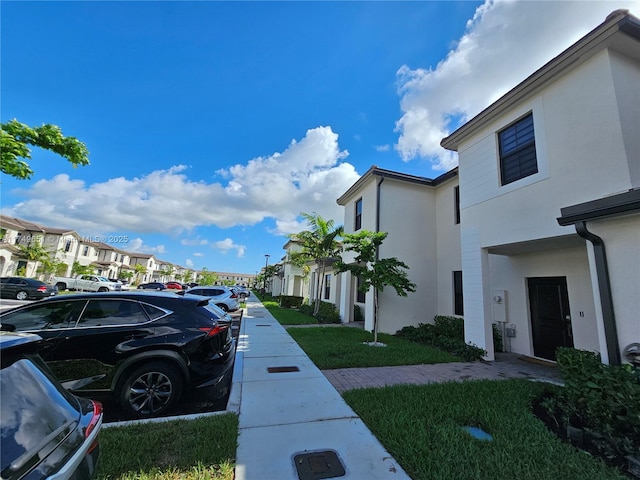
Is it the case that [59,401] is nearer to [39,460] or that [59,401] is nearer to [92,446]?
[92,446]

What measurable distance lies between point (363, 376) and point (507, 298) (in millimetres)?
5564

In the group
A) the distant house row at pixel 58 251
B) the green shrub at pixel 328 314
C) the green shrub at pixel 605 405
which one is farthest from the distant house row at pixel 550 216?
the distant house row at pixel 58 251

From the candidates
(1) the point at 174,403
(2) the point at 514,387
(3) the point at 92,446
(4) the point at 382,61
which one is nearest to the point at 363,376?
(2) the point at 514,387

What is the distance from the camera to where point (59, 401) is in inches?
69.1

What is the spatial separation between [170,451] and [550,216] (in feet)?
25.7

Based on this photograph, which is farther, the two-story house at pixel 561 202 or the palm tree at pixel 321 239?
the palm tree at pixel 321 239

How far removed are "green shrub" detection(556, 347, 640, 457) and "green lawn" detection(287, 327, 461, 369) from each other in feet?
11.3

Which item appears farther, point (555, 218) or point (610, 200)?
point (555, 218)

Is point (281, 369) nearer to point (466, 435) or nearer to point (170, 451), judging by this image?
point (170, 451)

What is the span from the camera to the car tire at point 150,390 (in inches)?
156

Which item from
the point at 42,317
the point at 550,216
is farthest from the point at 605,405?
the point at 42,317

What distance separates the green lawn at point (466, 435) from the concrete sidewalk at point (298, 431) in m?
0.23

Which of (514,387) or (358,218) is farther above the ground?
(358,218)

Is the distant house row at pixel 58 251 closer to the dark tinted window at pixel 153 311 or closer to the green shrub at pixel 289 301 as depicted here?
the green shrub at pixel 289 301
